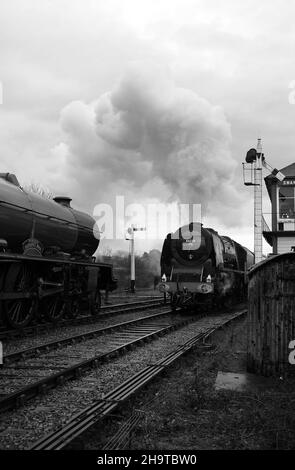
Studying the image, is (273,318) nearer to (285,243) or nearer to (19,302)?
(19,302)

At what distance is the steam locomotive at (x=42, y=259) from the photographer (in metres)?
10.7

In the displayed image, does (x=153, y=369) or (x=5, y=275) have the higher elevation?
(x=5, y=275)

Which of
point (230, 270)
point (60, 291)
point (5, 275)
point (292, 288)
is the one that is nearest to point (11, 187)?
point (5, 275)

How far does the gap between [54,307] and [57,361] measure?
536 centimetres

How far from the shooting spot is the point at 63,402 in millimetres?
5410

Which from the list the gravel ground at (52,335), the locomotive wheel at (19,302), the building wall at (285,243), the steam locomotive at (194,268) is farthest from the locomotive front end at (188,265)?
the locomotive wheel at (19,302)

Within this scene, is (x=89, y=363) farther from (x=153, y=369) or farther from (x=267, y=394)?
(x=267, y=394)

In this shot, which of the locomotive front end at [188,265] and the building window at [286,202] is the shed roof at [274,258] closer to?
the locomotive front end at [188,265]

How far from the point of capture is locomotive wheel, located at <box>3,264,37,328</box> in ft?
34.8

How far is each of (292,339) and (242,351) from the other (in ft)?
7.77

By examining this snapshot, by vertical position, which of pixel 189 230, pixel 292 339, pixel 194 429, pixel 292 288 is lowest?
pixel 194 429

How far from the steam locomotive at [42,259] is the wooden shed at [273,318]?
5.52 m

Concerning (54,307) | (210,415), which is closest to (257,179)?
(54,307)

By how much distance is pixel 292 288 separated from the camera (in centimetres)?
671
